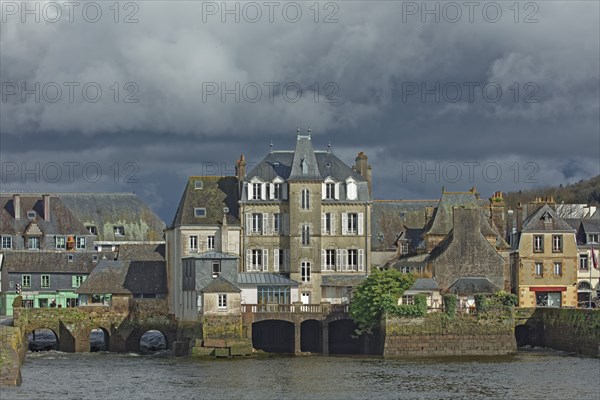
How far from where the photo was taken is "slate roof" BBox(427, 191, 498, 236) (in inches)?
4594

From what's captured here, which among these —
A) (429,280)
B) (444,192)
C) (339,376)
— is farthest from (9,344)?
(444,192)

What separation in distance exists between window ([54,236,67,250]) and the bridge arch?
111 ft

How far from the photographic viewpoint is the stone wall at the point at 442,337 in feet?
328

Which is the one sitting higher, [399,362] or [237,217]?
[237,217]

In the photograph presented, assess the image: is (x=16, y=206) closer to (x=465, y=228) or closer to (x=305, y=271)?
(x=305, y=271)

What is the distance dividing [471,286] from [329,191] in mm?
13536

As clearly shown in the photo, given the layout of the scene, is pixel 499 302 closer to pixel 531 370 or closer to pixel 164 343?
pixel 531 370

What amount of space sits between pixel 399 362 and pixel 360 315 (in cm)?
810

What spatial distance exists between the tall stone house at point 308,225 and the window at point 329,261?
0.9 inches

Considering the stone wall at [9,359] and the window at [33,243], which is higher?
the window at [33,243]

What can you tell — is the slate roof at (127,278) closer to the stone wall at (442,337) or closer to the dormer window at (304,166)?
the dormer window at (304,166)

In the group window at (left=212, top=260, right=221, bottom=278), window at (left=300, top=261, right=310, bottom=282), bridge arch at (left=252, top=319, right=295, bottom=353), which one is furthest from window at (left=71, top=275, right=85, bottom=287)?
window at (left=212, top=260, right=221, bottom=278)

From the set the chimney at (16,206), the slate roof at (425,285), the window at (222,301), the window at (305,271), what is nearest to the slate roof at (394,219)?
the window at (305,271)

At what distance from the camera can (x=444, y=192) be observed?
4702 inches
